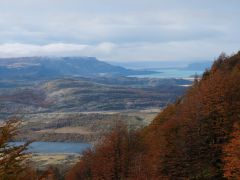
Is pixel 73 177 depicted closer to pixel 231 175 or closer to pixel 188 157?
pixel 188 157

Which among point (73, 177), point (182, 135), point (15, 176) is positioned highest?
point (15, 176)

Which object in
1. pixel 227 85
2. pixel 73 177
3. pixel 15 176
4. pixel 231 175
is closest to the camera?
pixel 15 176

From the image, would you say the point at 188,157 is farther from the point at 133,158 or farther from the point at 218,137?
the point at 133,158

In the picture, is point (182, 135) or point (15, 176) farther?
point (182, 135)

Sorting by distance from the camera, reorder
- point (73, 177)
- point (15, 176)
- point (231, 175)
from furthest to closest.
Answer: point (73, 177)
point (231, 175)
point (15, 176)

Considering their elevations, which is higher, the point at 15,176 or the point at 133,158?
the point at 15,176

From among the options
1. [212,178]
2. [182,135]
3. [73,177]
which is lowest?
[73,177]

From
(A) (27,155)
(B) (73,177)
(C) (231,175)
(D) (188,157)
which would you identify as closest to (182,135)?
(D) (188,157)

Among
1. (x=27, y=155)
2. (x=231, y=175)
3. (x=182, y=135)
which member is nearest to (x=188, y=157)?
(x=182, y=135)

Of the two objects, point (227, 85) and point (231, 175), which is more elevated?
point (227, 85)
